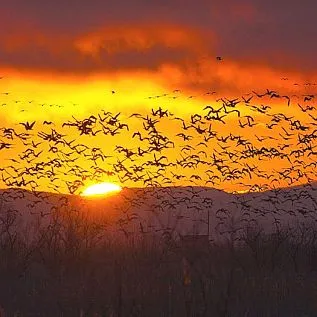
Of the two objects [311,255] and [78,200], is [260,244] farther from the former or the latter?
Result: [78,200]

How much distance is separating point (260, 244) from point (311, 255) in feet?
8.62

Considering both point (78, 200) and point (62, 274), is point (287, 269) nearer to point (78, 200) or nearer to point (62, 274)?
point (62, 274)

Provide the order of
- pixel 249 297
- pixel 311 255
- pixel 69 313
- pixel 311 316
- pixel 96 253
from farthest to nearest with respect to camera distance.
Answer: pixel 96 253
pixel 311 255
pixel 249 297
pixel 311 316
pixel 69 313

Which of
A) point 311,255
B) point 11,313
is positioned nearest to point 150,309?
point 11,313

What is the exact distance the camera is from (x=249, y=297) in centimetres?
2175

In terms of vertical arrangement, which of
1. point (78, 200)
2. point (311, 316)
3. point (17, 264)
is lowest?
point (311, 316)

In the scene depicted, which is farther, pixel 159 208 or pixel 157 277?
pixel 157 277

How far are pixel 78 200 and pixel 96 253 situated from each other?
10628 millimetres

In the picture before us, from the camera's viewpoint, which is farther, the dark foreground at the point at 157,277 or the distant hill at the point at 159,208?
the distant hill at the point at 159,208

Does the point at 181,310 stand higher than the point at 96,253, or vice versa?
the point at 96,253

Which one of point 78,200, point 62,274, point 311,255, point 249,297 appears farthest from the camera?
point 78,200

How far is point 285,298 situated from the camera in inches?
905

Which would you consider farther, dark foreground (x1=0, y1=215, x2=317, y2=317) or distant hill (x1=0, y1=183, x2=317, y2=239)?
distant hill (x1=0, y1=183, x2=317, y2=239)

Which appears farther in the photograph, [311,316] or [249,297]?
[249,297]
